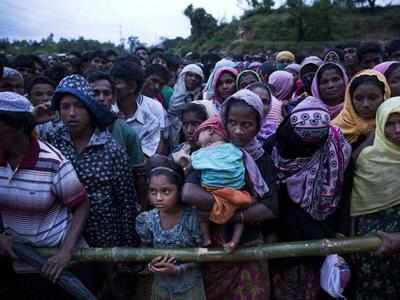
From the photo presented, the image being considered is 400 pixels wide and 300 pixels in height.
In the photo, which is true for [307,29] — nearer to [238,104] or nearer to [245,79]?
[245,79]

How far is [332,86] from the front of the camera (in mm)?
3846

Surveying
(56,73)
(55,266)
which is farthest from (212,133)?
(56,73)

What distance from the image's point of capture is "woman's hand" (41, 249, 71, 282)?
90.2 inches

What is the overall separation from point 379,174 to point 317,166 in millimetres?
389

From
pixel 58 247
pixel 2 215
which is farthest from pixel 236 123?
pixel 2 215

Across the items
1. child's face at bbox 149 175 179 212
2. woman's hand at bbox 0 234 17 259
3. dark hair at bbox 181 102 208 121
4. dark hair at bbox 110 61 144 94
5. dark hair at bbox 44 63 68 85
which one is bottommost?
woman's hand at bbox 0 234 17 259

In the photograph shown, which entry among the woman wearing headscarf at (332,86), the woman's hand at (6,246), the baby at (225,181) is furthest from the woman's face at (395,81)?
the woman's hand at (6,246)

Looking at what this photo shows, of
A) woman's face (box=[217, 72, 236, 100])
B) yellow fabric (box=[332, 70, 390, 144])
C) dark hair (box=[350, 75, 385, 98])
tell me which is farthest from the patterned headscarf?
woman's face (box=[217, 72, 236, 100])

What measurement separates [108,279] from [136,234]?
420mm

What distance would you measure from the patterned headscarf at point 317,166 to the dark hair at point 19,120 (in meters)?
1.55

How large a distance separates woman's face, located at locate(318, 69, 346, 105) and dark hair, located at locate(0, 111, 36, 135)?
2644 millimetres

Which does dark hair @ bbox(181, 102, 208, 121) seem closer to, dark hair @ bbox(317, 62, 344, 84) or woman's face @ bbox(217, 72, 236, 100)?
dark hair @ bbox(317, 62, 344, 84)

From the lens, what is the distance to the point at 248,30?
53.0 m

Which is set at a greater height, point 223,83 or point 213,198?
point 223,83
